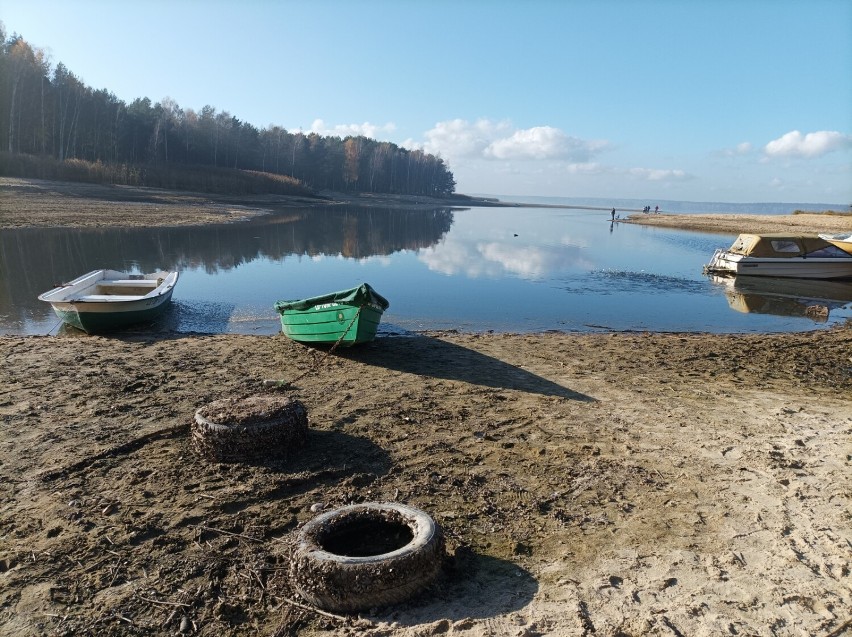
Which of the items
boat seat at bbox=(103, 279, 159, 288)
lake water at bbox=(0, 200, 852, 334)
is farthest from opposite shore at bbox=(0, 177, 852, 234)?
boat seat at bbox=(103, 279, 159, 288)

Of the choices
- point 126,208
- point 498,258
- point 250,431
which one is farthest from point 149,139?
point 250,431

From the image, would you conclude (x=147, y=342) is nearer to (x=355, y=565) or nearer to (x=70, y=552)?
(x=70, y=552)

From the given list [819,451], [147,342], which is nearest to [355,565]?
[819,451]

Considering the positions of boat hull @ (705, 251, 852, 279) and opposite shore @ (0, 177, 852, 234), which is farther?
opposite shore @ (0, 177, 852, 234)

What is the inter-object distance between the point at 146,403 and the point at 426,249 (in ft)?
83.4

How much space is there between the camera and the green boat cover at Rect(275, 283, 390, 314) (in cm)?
982

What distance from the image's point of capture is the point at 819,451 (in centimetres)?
623

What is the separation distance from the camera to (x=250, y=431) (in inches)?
218

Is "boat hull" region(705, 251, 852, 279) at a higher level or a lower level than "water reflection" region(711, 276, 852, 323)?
higher

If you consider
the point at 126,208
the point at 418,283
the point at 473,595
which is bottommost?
the point at 473,595

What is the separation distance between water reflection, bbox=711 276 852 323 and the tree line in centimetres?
5200

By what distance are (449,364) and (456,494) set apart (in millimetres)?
4882

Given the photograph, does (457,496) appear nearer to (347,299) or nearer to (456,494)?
(456,494)

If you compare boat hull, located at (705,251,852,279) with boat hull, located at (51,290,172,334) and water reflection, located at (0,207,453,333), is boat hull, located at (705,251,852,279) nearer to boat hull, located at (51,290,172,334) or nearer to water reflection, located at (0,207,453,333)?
water reflection, located at (0,207,453,333)
